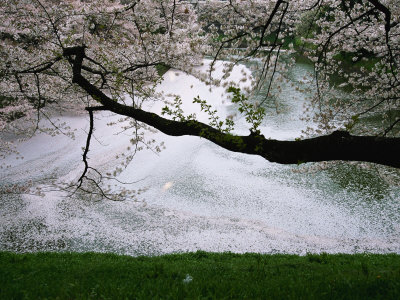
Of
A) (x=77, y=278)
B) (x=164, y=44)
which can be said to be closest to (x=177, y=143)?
(x=164, y=44)

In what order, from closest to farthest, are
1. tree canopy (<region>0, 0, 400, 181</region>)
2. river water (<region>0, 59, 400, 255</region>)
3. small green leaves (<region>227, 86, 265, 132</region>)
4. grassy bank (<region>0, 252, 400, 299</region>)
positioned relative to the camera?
grassy bank (<region>0, 252, 400, 299</region>)
small green leaves (<region>227, 86, 265, 132</region>)
tree canopy (<region>0, 0, 400, 181</region>)
river water (<region>0, 59, 400, 255</region>)

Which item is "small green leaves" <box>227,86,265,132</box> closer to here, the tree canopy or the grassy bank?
the tree canopy

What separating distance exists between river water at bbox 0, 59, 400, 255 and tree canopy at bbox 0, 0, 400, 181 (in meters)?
1.38

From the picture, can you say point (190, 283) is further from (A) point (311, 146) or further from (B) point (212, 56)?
(B) point (212, 56)

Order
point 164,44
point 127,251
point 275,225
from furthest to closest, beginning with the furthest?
Result: point 164,44 < point 275,225 < point 127,251

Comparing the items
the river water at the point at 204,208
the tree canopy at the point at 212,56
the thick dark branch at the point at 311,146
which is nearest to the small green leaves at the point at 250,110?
the tree canopy at the point at 212,56

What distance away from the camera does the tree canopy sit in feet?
10.3

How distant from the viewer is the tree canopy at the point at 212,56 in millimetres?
3141

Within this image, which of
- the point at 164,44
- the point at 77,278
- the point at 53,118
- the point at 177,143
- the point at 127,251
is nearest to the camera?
the point at 77,278

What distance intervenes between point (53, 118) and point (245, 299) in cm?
1378

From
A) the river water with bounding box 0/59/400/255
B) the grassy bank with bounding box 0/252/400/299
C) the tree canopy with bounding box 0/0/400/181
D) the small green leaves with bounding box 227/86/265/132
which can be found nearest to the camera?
the grassy bank with bounding box 0/252/400/299

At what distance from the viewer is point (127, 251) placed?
652 centimetres

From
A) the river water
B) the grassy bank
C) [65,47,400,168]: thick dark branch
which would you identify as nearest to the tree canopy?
[65,47,400,168]: thick dark branch

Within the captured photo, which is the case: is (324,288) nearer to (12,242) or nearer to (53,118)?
(12,242)
